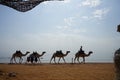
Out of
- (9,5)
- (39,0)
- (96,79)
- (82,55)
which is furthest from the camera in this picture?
(82,55)

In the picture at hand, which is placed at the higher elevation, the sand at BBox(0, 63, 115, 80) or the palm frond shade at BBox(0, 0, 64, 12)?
the palm frond shade at BBox(0, 0, 64, 12)

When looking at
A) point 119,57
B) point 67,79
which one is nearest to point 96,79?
point 67,79

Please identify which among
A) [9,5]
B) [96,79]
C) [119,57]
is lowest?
[96,79]

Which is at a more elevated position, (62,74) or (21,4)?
(21,4)

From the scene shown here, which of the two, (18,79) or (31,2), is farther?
(31,2)

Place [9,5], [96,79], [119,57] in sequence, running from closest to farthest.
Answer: [119,57]
[96,79]
[9,5]

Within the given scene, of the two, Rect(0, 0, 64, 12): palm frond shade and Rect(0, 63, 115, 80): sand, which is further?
Rect(0, 0, 64, 12): palm frond shade

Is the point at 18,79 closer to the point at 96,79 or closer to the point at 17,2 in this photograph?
the point at 96,79

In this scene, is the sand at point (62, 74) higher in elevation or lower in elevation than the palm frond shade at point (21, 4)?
lower

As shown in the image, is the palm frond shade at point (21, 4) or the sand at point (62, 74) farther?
the palm frond shade at point (21, 4)

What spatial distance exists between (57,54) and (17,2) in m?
17.1

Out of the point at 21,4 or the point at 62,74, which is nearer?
the point at 62,74

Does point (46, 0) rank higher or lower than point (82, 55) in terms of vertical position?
higher

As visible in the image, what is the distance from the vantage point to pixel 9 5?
16453 mm
